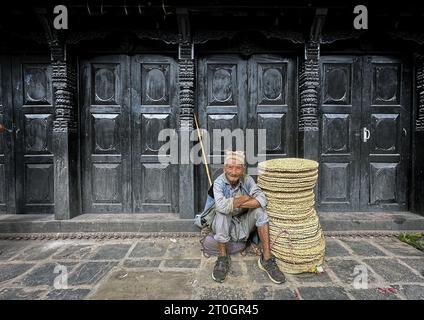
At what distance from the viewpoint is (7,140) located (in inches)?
187

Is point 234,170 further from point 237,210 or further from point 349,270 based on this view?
point 349,270

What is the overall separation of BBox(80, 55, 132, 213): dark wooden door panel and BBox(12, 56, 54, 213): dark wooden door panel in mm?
666

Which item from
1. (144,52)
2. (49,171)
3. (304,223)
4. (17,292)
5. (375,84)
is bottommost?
(17,292)

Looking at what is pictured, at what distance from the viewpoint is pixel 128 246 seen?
3.86m

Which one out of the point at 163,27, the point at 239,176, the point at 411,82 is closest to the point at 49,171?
the point at 163,27

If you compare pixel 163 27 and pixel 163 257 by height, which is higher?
pixel 163 27

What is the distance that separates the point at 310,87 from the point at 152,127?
2894mm

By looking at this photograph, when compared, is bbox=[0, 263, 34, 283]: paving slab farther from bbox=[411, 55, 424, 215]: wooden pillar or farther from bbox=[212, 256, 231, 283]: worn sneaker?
bbox=[411, 55, 424, 215]: wooden pillar

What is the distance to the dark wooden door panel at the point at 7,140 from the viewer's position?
472 cm

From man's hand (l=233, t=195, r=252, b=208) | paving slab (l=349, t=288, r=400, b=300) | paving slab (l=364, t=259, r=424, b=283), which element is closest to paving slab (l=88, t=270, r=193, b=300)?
man's hand (l=233, t=195, r=252, b=208)

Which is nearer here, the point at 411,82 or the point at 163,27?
the point at 163,27

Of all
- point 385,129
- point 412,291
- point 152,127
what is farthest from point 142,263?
point 385,129

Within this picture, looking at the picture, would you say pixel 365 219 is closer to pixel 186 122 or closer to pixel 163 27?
pixel 186 122

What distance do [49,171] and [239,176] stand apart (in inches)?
147
